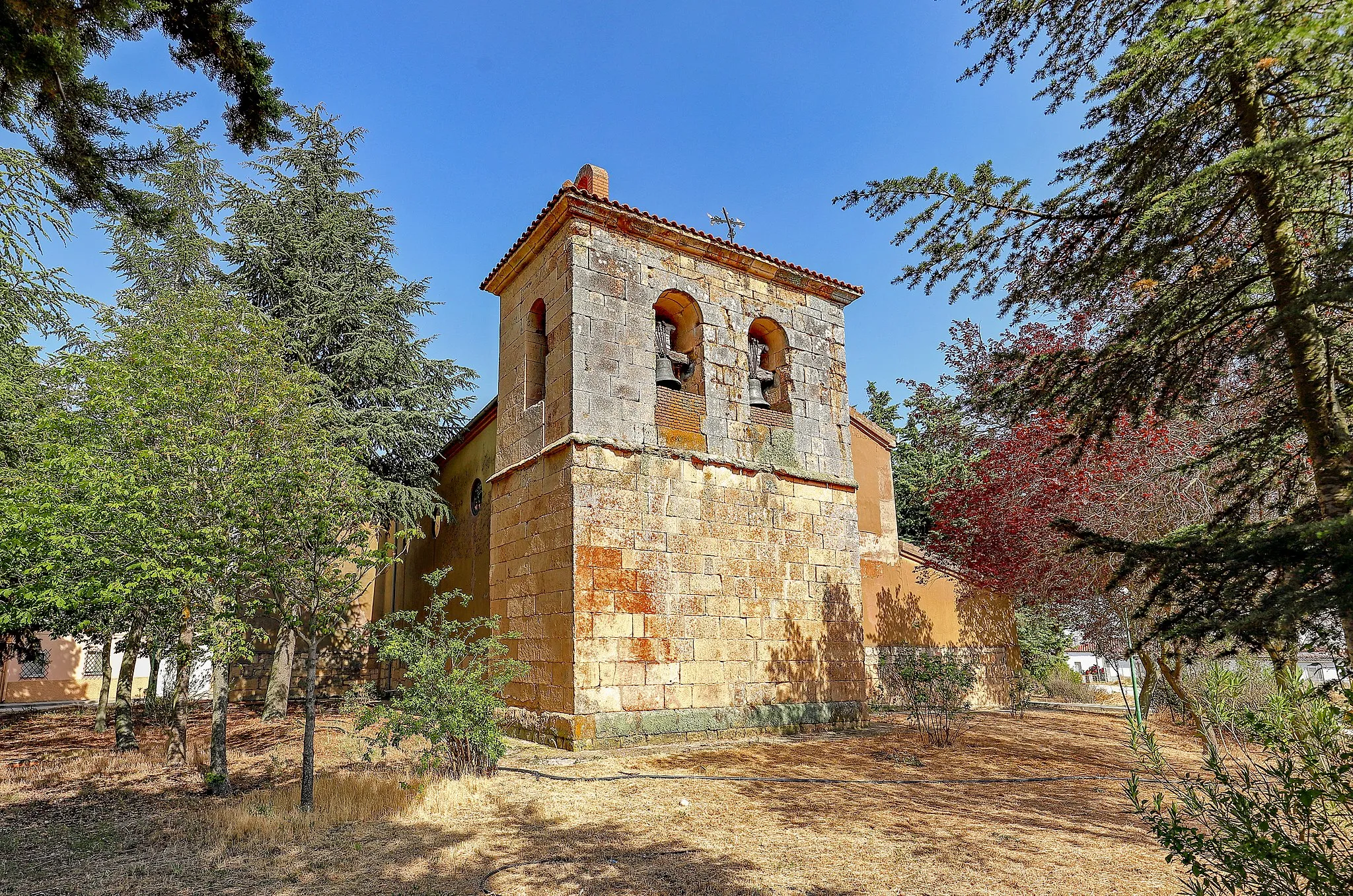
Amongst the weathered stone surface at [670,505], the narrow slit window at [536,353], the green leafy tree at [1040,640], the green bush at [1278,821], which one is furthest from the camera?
the green leafy tree at [1040,640]

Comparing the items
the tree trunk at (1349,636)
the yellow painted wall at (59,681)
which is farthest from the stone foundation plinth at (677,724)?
the yellow painted wall at (59,681)

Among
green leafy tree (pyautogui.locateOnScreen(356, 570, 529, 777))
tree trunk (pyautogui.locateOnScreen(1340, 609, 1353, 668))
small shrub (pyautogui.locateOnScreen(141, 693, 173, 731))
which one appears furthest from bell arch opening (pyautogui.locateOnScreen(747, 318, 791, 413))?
small shrub (pyautogui.locateOnScreen(141, 693, 173, 731))

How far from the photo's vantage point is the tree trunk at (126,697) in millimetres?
10141

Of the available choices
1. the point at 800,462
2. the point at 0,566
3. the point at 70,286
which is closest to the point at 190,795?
the point at 0,566

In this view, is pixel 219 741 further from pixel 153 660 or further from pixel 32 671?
pixel 32 671

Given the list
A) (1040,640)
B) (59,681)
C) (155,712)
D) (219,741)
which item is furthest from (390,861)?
(59,681)

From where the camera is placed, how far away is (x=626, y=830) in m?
5.72

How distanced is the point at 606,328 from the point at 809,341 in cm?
363

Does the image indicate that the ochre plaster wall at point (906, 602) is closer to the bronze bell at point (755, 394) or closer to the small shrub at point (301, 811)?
the bronze bell at point (755, 394)

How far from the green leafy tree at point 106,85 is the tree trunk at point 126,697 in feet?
28.0

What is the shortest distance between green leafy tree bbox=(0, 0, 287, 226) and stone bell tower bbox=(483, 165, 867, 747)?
5.74 meters

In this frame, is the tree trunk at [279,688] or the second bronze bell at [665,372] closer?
the second bronze bell at [665,372]

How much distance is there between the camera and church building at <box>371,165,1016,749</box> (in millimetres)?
9109

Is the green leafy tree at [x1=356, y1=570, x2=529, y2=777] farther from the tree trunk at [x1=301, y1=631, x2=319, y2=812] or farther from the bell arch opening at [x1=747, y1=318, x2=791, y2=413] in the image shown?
the bell arch opening at [x1=747, y1=318, x2=791, y2=413]
